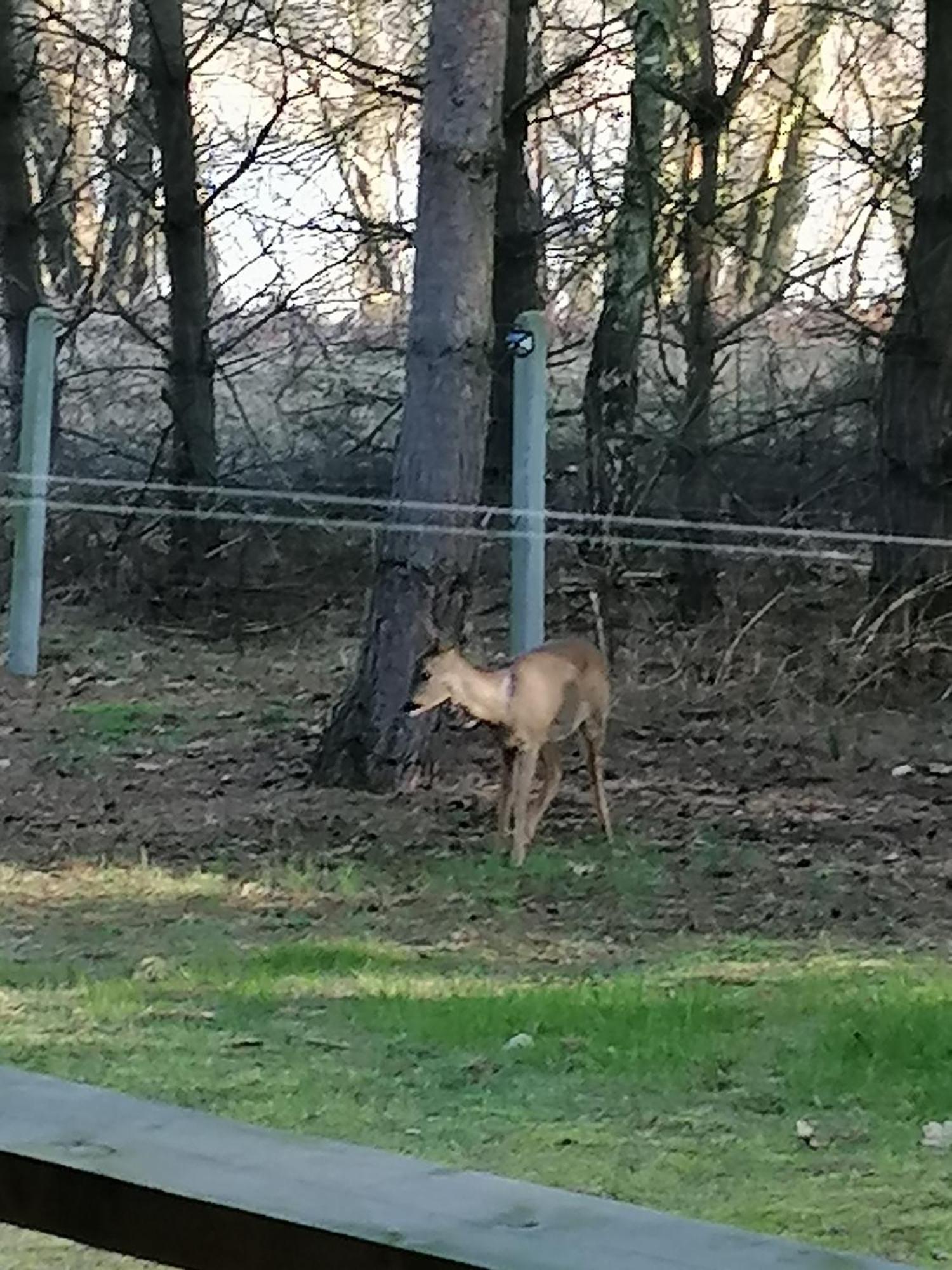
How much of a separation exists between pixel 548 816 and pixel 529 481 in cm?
207

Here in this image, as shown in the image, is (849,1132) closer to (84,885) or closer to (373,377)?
(84,885)

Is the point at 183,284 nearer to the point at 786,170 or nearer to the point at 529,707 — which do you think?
the point at 786,170

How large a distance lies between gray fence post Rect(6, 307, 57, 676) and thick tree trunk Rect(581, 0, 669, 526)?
3188mm

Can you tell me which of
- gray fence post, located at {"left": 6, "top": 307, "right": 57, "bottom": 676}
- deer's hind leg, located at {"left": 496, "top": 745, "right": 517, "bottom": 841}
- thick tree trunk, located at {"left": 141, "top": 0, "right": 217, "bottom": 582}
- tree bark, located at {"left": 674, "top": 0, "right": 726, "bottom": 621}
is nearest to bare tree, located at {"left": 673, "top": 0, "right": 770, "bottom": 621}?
tree bark, located at {"left": 674, "top": 0, "right": 726, "bottom": 621}

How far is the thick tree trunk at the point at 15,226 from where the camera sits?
14.6m

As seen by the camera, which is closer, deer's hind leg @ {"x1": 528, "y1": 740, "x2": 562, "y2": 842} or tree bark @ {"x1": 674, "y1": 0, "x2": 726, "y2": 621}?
deer's hind leg @ {"x1": 528, "y1": 740, "x2": 562, "y2": 842}

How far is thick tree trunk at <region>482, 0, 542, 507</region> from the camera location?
1301 cm

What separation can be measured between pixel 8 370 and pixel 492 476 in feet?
13.0

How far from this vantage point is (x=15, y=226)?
48.6ft

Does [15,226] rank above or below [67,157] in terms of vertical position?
below

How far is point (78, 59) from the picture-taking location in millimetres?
15141

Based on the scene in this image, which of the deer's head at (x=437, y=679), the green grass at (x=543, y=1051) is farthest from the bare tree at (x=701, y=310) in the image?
the green grass at (x=543, y=1051)

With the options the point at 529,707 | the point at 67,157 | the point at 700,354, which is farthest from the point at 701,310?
the point at 529,707

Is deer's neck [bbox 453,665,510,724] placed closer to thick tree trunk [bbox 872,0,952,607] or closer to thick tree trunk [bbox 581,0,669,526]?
thick tree trunk [bbox 872,0,952,607]
